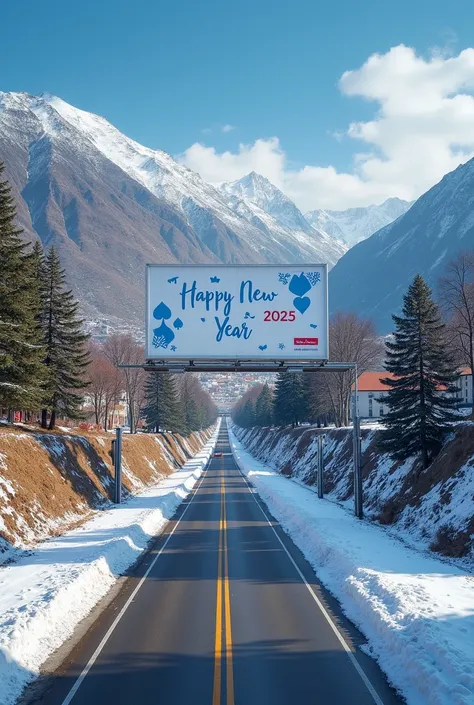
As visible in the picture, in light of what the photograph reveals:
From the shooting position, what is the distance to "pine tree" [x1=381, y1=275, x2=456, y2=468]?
28.3m

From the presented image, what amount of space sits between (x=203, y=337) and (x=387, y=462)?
14965mm

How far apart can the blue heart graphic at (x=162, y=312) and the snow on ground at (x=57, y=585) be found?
27.3 ft

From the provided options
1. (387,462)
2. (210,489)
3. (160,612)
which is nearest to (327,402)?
(210,489)

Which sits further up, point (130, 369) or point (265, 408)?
point (130, 369)

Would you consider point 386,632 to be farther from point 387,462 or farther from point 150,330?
point 387,462

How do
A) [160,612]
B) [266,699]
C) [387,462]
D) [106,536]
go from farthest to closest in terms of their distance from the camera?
[387,462], [106,536], [160,612], [266,699]

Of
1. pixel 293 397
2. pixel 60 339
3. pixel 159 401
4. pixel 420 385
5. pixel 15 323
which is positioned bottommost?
pixel 159 401

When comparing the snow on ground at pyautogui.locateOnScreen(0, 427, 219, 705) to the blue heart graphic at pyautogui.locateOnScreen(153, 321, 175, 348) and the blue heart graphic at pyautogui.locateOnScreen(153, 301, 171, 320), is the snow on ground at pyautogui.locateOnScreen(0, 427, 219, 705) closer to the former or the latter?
the blue heart graphic at pyautogui.locateOnScreen(153, 321, 175, 348)

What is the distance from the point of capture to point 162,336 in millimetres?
24406

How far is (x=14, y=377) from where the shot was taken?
29.5 meters

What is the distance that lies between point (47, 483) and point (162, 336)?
8.32 meters

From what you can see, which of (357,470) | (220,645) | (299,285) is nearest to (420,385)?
(357,470)

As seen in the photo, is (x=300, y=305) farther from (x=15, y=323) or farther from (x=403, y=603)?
(x=15, y=323)

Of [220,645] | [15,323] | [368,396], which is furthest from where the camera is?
[368,396]
